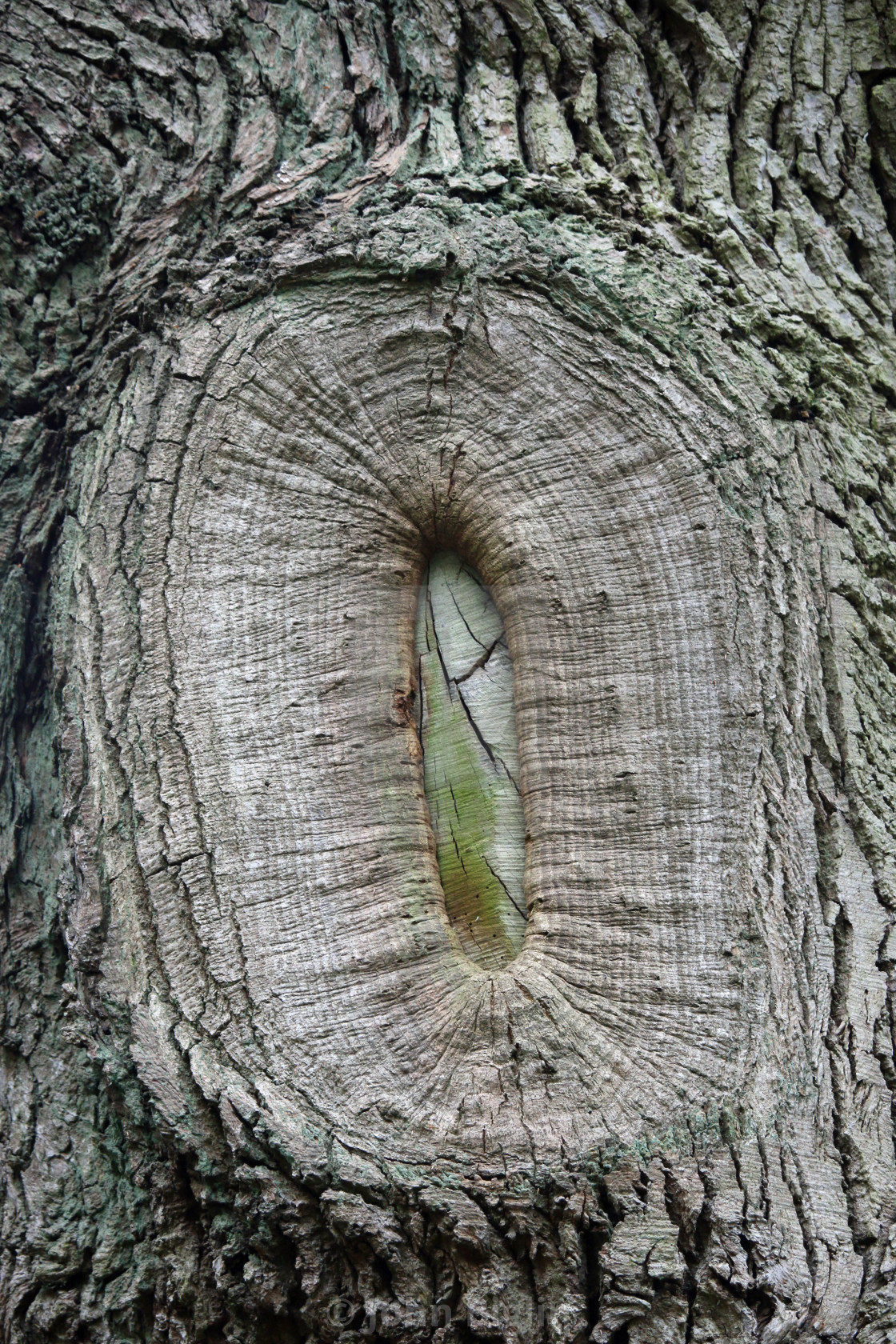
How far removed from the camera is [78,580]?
1.94 metres

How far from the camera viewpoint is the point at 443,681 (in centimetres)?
194

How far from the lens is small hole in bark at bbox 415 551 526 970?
1.83 metres

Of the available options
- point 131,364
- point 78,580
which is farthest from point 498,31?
point 78,580

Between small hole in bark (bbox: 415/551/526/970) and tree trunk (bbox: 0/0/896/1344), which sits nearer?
tree trunk (bbox: 0/0/896/1344)

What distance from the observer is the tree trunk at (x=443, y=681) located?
1554mm

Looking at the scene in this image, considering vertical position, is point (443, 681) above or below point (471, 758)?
above

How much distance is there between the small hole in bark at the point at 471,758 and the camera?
6.01 ft

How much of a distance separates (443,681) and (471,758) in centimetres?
16

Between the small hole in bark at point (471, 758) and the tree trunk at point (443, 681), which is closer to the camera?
the tree trunk at point (443, 681)

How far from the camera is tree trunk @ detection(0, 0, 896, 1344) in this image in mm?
1554

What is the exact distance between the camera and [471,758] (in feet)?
6.27

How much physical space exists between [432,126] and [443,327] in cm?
50

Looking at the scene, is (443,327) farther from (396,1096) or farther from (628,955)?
(396,1096)

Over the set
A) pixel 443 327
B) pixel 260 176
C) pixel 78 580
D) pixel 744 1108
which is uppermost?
pixel 260 176
